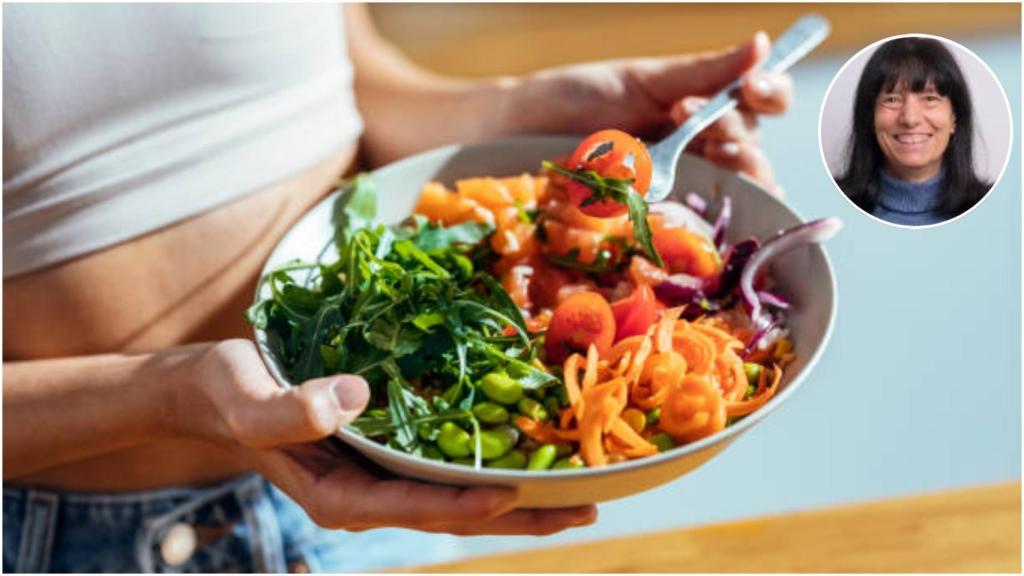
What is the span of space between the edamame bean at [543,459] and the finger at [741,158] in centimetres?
50

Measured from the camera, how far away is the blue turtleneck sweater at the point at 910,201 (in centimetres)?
92

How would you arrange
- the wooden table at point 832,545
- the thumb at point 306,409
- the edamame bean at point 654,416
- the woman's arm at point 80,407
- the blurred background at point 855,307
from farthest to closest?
1. the blurred background at point 855,307
2. the wooden table at point 832,545
3. the woman's arm at point 80,407
4. the edamame bean at point 654,416
5. the thumb at point 306,409

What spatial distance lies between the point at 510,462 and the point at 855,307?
6.96ft

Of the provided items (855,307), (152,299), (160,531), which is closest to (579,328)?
(152,299)

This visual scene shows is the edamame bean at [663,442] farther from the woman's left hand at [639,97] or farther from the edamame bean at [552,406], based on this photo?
the woman's left hand at [639,97]

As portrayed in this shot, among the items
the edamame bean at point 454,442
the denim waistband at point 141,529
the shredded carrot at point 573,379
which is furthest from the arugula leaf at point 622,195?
the denim waistband at point 141,529

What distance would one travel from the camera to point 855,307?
2.85 meters

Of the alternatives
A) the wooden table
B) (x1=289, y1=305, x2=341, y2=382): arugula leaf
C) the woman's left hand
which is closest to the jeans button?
the wooden table

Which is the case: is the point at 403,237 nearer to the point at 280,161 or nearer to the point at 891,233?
the point at 280,161

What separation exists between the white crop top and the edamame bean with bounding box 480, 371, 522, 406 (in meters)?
0.41

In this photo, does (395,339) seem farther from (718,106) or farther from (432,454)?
(718,106)

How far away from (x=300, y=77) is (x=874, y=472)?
1.80m

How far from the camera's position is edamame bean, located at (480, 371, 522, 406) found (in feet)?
3.05

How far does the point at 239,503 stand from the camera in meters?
1.30
